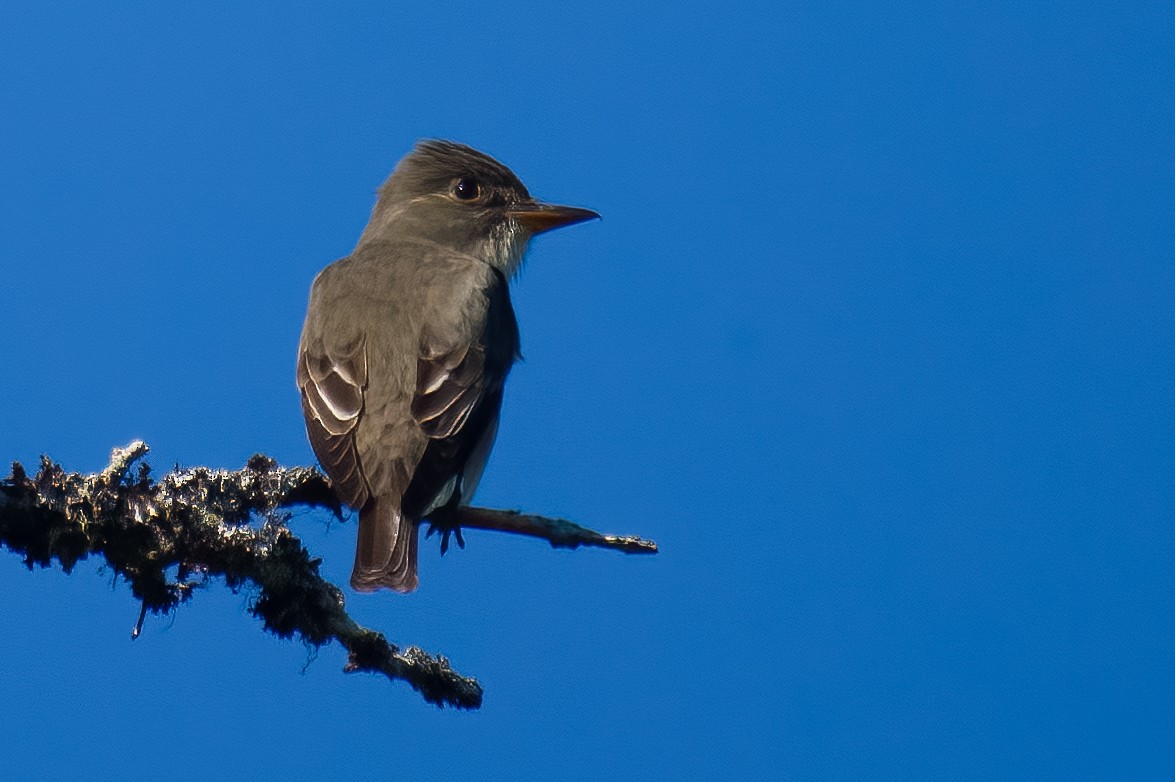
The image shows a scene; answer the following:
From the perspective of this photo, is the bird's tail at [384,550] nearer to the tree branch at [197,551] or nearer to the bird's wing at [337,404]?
the bird's wing at [337,404]

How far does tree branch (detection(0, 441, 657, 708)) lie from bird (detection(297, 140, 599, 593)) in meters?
0.89

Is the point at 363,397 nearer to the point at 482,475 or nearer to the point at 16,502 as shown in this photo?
the point at 482,475

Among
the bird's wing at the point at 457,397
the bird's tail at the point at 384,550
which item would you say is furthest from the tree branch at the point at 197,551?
the bird's wing at the point at 457,397

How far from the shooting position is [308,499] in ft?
17.7

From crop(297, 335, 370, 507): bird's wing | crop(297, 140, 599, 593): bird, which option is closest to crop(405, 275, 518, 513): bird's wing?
crop(297, 140, 599, 593): bird

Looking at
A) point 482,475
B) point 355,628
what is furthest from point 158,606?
point 482,475

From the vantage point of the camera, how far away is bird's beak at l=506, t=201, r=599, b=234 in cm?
748

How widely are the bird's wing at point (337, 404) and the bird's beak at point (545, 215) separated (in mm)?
1664

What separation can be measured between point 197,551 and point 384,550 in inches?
43.1

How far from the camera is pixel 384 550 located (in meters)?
5.27

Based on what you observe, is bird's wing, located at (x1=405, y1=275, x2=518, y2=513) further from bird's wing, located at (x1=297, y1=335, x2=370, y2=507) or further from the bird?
bird's wing, located at (x1=297, y1=335, x2=370, y2=507)

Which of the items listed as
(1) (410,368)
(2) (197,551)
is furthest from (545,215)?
(2) (197,551)

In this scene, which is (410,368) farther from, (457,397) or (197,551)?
(197,551)

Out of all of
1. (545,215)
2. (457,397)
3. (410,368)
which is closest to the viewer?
(457,397)
